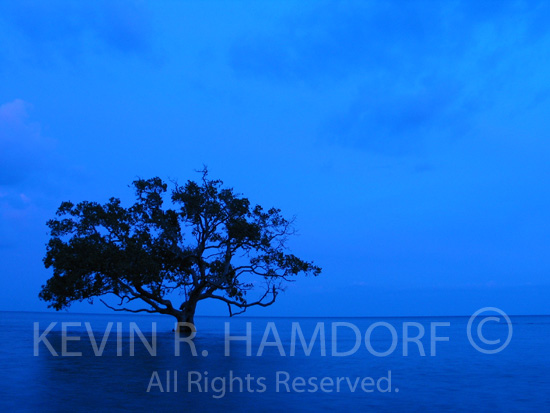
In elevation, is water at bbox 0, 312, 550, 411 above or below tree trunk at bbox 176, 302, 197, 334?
below

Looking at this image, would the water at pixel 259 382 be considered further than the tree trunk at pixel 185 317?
No

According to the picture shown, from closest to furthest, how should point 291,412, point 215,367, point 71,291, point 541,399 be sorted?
point 291,412 < point 541,399 < point 215,367 < point 71,291

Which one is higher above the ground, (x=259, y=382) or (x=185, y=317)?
(x=185, y=317)

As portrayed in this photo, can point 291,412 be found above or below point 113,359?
below

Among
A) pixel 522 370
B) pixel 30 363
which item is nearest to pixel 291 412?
pixel 30 363

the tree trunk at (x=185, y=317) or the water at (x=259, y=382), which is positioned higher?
the tree trunk at (x=185, y=317)

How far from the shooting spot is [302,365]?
755 inches

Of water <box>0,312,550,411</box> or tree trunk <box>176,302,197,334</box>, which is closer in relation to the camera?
water <box>0,312,550,411</box>

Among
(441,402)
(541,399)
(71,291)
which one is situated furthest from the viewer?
(71,291)

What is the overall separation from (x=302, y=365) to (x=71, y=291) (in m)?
19.5

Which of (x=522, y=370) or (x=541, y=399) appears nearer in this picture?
(x=541, y=399)

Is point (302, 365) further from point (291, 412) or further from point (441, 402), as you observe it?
point (291, 412)

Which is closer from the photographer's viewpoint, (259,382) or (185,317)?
(259,382)

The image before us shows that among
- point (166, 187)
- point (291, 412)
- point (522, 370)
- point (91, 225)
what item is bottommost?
point (291, 412)
